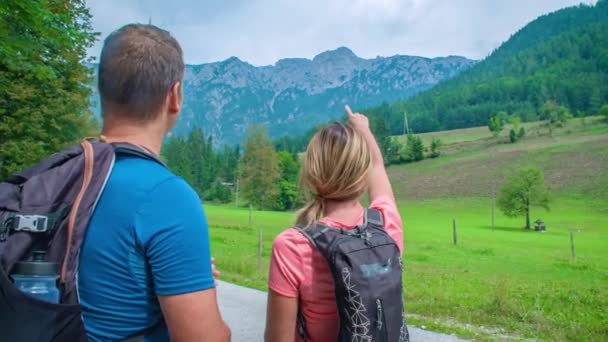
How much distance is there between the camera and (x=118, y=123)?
163 centimetres

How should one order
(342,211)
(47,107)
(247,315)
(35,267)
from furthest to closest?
(47,107), (247,315), (342,211), (35,267)

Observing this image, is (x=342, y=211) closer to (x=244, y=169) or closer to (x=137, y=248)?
(x=137, y=248)

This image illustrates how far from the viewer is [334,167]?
2150 mm

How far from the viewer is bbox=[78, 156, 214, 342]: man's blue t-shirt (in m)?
1.38

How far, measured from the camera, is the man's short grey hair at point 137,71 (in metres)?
1.58

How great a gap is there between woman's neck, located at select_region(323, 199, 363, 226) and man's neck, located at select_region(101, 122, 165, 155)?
2.90 feet

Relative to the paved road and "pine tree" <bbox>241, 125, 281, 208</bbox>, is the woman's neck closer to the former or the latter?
the paved road

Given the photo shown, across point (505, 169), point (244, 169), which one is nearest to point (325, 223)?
point (244, 169)

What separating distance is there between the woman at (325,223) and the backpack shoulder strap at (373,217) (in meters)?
0.03

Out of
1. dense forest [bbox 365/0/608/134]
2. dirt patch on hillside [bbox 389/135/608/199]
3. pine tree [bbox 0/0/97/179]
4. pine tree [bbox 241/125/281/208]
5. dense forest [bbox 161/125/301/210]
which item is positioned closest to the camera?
pine tree [bbox 0/0/97/179]

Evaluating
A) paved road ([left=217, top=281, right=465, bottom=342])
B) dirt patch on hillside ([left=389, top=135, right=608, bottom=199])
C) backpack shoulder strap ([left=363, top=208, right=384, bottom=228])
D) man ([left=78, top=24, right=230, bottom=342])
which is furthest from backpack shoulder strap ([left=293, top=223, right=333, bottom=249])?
dirt patch on hillside ([left=389, top=135, right=608, bottom=199])

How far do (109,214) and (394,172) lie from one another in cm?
8076

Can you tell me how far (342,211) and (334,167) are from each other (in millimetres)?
218

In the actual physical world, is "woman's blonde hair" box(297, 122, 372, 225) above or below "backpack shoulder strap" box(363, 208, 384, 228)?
above
